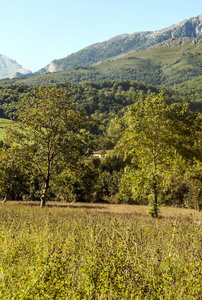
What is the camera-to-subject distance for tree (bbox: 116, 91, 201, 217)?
16.3 meters

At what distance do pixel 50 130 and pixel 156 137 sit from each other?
8.83 meters

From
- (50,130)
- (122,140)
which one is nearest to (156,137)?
(122,140)

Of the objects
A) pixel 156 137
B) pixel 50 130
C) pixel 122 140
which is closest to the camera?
pixel 156 137

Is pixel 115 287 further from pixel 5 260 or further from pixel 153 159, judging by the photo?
pixel 153 159

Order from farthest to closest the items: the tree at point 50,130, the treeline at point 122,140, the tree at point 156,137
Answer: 1. the tree at point 50,130
2. the treeline at point 122,140
3. the tree at point 156,137

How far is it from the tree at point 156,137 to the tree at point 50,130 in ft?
16.2

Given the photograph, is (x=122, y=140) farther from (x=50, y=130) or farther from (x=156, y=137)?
(x=50, y=130)

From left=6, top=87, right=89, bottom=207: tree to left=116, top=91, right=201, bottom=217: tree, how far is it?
4.95 m

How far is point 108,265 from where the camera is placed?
5281 mm

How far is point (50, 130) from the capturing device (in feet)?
66.5

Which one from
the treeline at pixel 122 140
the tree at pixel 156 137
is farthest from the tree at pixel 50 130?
the tree at pixel 156 137

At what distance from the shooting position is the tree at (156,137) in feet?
53.5

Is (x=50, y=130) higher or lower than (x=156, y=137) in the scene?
higher

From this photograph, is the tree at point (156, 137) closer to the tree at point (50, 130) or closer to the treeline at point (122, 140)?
the treeline at point (122, 140)
